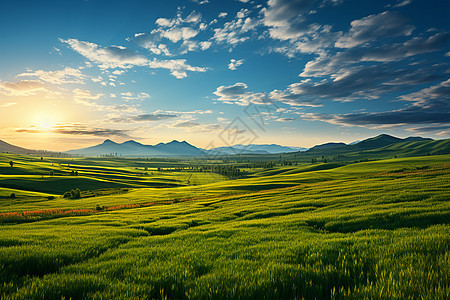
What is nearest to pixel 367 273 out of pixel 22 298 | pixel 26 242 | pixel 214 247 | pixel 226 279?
pixel 226 279

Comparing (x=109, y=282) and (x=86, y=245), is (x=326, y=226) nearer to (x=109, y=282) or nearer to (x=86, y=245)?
(x=109, y=282)

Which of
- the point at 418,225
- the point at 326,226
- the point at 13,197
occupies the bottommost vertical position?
the point at 13,197

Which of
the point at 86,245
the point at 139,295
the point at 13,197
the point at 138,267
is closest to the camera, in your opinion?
the point at 139,295

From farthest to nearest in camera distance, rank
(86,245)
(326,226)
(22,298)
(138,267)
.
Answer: (326,226) → (86,245) → (138,267) → (22,298)

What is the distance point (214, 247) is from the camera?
934cm

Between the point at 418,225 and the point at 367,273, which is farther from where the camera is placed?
the point at 418,225

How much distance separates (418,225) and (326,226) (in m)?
4.51

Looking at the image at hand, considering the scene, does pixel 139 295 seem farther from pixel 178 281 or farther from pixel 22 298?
pixel 22 298

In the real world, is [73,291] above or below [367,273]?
below

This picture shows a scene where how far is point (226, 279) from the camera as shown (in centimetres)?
568

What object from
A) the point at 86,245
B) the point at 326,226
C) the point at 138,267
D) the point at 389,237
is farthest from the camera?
the point at 326,226

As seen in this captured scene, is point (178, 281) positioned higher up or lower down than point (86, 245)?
higher up

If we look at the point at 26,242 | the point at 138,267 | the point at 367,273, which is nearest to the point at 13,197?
the point at 26,242

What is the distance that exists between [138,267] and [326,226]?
1138 centimetres
